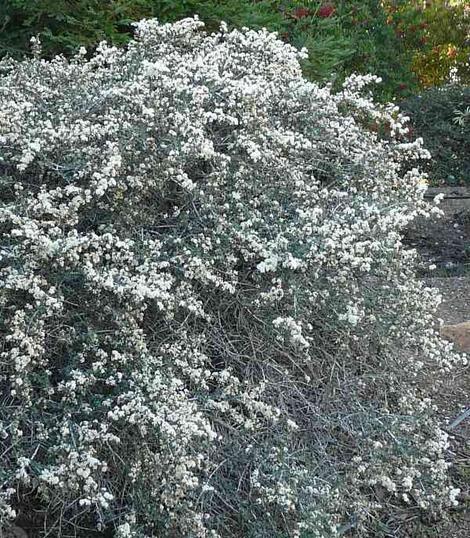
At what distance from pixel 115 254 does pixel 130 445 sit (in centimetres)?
57

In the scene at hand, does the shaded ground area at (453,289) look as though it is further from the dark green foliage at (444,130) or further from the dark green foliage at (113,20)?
the dark green foliage at (113,20)

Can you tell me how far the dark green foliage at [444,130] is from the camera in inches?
326

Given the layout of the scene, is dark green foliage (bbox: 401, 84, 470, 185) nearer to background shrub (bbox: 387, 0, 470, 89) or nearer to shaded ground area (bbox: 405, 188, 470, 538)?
shaded ground area (bbox: 405, 188, 470, 538)

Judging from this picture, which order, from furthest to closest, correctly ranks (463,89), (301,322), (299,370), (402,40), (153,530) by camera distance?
(402,40), (463,89), (299,370), (301,322), (153,530)

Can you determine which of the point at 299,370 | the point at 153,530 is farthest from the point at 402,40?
the point at 153,530

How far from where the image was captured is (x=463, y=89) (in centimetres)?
888

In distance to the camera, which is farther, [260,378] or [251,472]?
[260,378]

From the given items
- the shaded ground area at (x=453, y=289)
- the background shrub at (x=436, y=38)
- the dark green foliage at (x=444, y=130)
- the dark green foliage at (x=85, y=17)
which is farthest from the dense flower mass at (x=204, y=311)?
the background shrub at (x=436, y=38)

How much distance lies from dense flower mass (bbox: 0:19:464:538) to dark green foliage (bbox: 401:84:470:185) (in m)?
4.88

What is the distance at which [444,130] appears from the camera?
841 centimetres

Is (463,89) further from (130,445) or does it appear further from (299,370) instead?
(130,445)

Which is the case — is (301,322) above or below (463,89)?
above

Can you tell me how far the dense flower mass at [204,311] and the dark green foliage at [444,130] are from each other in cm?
488

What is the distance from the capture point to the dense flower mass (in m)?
2.62
